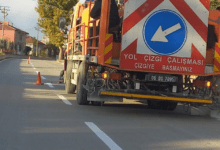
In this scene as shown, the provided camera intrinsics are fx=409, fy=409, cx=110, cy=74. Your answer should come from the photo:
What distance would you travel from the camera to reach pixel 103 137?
6973 millimetres

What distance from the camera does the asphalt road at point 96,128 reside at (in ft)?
21.1

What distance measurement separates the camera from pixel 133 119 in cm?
931

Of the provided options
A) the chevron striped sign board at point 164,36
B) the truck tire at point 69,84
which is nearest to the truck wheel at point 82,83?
the chevron striped sign board at point 164,36

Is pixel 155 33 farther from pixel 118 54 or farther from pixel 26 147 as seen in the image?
pixel 26 147

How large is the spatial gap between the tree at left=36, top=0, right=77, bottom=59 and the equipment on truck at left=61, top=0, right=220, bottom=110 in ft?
159

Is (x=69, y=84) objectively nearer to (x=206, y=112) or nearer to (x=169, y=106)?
(x=169, y=106)

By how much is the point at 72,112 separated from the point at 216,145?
3969 millimetres

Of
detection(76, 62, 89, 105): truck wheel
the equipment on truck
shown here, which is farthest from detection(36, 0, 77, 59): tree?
the equipment on truck

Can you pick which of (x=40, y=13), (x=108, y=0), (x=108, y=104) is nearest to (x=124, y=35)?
(x=108, y=0)

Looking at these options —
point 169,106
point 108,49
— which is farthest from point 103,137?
point 169,106

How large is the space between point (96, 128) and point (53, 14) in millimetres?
54231

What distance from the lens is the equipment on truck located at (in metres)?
9.50

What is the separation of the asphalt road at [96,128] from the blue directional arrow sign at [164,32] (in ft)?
5.55

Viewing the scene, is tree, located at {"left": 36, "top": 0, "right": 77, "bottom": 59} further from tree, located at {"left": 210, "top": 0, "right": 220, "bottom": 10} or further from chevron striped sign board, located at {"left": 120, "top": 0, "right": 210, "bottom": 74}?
chevron striped sign board, located at {"left": 120, "top": 0, "right": 210, "bottom": 74}
